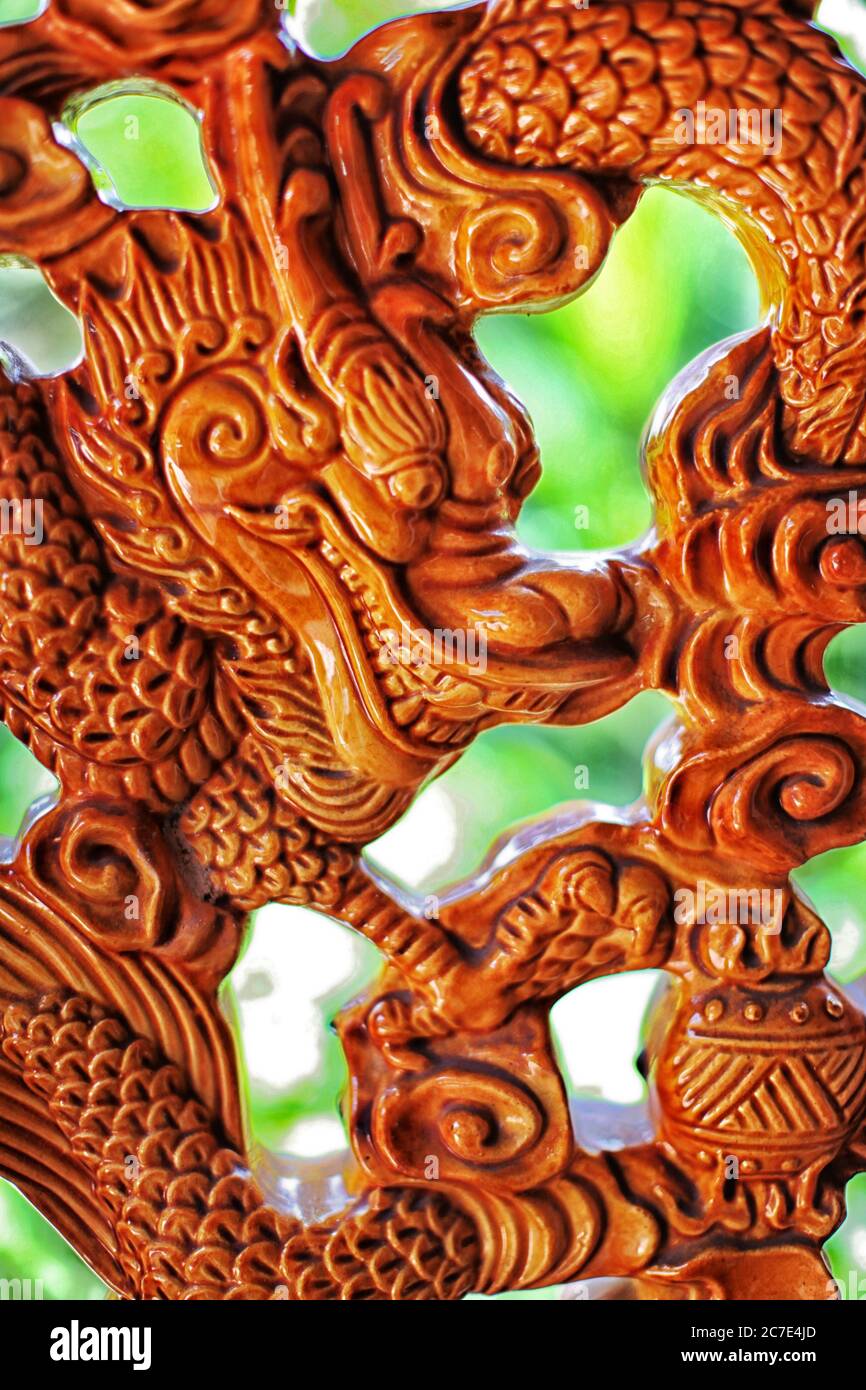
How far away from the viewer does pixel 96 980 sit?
31.7 inches

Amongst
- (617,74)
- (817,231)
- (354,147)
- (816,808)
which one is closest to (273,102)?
(354,147)

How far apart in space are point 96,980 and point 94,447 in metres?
0.27

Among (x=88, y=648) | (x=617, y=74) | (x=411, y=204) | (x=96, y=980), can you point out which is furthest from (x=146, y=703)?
(x=617, y=74)

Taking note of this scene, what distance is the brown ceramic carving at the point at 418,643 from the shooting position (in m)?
0.72

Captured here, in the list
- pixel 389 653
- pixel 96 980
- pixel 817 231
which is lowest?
pixel 96 980

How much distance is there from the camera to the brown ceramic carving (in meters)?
0.72

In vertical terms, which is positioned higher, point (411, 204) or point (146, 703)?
point (411, 204)

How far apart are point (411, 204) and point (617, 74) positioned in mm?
112

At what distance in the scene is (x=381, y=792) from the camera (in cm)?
78

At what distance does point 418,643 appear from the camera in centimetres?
75

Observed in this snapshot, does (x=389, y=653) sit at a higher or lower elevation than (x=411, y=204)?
lower

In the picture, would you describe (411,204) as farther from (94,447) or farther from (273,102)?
(94,447)

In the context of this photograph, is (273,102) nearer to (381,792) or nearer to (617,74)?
(617,74)

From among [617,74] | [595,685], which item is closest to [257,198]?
[617,74]
